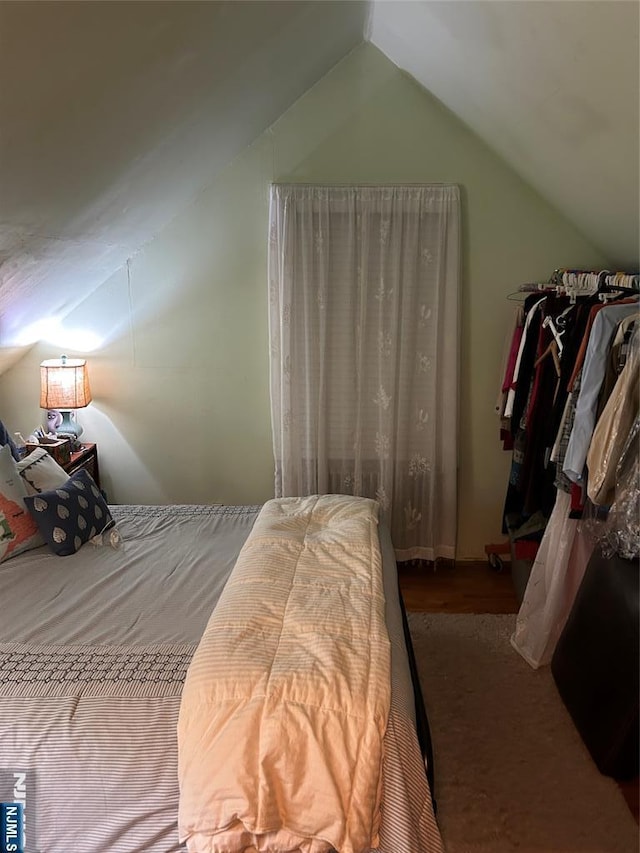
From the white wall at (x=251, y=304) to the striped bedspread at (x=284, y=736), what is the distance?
194 cm

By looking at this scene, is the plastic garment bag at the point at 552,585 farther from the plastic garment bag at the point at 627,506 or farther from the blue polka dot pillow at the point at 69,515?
the blue polka dot pillow at the point at 69,515

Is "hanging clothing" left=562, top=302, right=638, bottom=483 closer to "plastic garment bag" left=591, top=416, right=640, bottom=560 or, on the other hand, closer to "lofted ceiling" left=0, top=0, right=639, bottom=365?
"plastic garment bag" left=591, top=416, right=640, bottom=560

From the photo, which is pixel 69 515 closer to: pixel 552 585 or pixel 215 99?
pixel 215 99

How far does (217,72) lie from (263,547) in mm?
1631

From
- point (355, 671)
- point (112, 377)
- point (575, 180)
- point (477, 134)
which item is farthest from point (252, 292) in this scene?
point (355, 671)

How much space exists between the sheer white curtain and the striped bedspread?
1.72 metres

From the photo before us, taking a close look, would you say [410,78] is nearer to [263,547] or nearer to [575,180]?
[575,180]

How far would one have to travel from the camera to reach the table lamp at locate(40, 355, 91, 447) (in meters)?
3.10

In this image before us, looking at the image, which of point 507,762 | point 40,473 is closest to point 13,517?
point 40,473

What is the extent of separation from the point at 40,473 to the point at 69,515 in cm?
32

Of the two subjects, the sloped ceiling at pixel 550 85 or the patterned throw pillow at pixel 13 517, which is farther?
the patterned throw pillow at pixel 13 517

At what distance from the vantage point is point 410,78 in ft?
9.75

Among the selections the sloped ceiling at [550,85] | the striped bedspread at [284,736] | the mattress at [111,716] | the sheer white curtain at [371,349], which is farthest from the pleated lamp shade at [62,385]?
the sloped ceiling at [550,85]

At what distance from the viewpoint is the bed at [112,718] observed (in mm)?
1468
